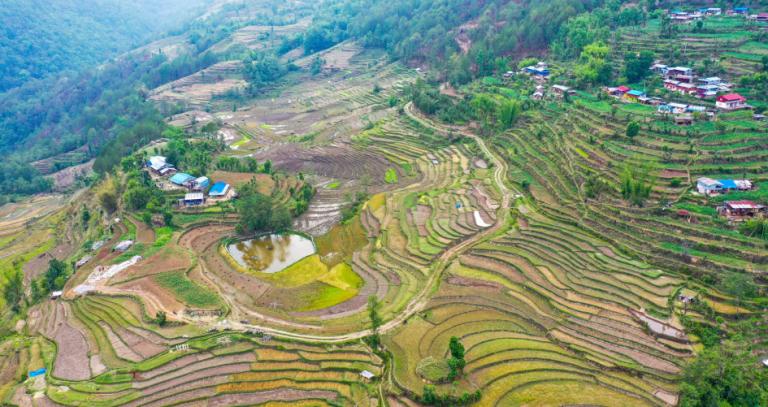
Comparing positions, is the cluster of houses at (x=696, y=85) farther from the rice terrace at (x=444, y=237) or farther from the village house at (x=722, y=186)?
the village house at (x=722, y=186)


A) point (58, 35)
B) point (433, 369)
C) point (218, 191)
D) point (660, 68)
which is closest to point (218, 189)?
point (218, 191)

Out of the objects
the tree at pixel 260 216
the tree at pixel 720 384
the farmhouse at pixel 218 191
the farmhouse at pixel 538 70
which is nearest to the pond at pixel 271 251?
the tree at pixel 260 216

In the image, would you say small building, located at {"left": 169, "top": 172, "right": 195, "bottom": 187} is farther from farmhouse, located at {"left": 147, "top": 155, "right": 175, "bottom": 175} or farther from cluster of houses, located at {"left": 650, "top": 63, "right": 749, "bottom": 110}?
cluster of houses, located at {"left": 650, "top": 63, "right": 749, "bottom": 110}

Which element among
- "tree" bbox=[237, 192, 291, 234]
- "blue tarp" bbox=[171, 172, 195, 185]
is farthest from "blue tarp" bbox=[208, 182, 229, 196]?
"tree" bbox=[237, 192, 291, 234]

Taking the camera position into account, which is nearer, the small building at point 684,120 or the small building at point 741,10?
the small building at point 684,120

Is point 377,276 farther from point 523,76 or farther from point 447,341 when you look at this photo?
point 523,76

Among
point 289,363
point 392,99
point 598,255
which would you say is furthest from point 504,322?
point 392,99
